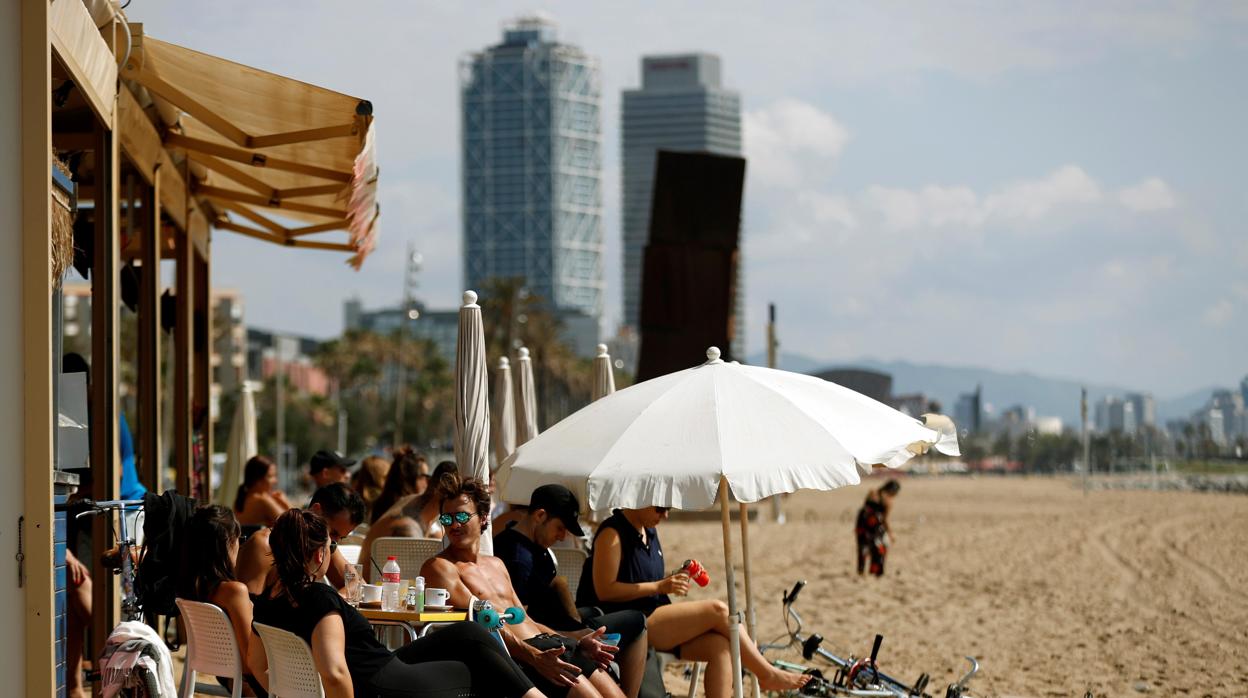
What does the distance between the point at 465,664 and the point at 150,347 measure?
5.22 meters

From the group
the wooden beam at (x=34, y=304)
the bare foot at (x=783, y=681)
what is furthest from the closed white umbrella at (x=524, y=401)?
the wooden beam at (x=34, y=304)

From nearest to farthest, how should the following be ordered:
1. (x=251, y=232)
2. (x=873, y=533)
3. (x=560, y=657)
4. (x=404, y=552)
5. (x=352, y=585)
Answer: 1. (x=560, y=657)
2. (x=352, y=585)
3. (x=404, y=552)
4. (x=251, y=232)
5. (x=873, y=533)

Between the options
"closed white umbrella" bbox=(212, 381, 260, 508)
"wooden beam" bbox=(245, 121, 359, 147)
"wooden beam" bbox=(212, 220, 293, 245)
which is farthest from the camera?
"closed white umbrella" bbox=(212, 381, 260, 508)

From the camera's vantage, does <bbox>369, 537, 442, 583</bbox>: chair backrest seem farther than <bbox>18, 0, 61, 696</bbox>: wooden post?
Yes

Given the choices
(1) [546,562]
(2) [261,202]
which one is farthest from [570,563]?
(2) [261,202]

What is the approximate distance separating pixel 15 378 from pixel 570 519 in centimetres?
248

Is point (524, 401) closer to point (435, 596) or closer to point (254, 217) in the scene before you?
point (254, 217)

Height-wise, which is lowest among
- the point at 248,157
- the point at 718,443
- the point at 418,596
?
the point at 418,596

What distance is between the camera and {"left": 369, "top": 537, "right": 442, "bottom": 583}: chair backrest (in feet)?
23.3

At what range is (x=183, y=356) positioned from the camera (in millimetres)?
11203

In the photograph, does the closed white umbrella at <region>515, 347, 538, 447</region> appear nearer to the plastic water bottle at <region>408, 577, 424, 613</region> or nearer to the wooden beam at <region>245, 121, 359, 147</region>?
the wooden beam at <region>245, 121, 359, 147</region>

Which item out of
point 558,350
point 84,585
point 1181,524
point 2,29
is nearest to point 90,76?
point 2,29

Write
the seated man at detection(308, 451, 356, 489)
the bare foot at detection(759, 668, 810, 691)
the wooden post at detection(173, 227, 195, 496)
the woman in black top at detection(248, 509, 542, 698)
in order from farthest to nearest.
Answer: the wooden post at detection(173, 227, 195, 496)
the seated man at detection(308, 451, 356, 489)
the bare foot at detection(759, 668, 810, 691)
the woman in black top at detection(248, 509, 542, 698)

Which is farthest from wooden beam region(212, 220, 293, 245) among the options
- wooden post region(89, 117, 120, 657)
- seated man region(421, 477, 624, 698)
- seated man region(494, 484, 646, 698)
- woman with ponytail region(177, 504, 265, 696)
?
woman with ponytail region(177, 504, 265, 696)
